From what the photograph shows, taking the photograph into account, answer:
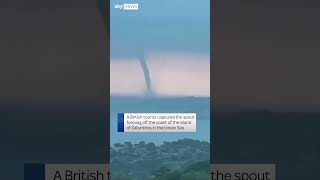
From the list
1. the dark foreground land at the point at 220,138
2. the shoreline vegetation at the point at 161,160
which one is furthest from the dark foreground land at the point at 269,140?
the shoreline vegetation at the point at 161,160

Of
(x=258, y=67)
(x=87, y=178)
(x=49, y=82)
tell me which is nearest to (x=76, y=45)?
(x=49, y=82)

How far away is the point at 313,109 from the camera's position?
6.40 metres

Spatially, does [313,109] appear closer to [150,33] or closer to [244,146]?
[244,146]

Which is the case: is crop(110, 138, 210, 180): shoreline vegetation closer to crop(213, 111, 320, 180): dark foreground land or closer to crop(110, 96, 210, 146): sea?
crop(110, 96, 210, 146): sea

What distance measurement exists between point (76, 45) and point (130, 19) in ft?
1.98

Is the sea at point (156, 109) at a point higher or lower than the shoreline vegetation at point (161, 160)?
higher

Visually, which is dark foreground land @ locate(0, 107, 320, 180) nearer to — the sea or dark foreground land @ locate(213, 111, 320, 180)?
dark foreground land @ locate(213, 111, 320, 180)

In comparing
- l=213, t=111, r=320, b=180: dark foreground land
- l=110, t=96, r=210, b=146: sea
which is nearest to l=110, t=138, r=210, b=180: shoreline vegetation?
l=110, t=96, r=210, b=146: sea

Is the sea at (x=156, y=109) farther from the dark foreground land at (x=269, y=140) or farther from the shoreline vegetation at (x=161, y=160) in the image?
the dark foreground land at (x=269, y=140)

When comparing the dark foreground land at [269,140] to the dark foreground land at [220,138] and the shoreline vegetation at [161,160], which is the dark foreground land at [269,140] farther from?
the shoreline vegetation at [161,160]

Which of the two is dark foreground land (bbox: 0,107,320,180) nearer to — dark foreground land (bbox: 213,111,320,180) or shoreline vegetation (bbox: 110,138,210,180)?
dark foreground land (bbox: 213,111,320,180)

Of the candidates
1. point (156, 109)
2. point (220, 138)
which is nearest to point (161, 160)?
point (156, 109)

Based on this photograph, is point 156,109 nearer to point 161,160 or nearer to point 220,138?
point 161,160

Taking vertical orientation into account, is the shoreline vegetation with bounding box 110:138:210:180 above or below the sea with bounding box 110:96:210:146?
below
